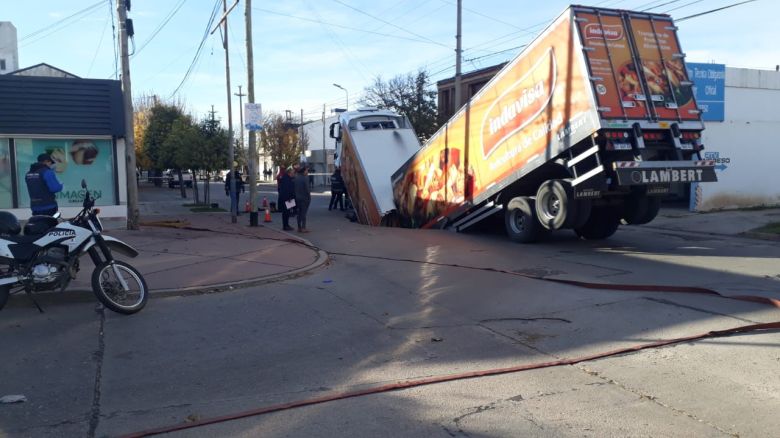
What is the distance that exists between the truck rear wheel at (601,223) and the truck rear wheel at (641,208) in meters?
0.47

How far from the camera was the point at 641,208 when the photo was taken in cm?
1274

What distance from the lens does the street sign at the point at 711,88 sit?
70.8ft

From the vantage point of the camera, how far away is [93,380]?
5.05 metres

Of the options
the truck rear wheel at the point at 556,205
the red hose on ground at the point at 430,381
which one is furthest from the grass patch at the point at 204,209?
the red hose on ground at the point at 430,381

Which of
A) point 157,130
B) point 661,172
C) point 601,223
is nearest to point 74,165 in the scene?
point 601,223

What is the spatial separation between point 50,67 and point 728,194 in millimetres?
31093

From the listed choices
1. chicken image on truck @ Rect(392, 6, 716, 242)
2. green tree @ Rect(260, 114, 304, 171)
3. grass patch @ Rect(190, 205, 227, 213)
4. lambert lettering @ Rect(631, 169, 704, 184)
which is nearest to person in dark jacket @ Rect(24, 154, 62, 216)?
chicken image on truck @ Rect(392, 6, 716, 242)

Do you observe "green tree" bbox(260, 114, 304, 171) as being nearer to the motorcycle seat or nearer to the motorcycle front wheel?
the motorcycle front wheel

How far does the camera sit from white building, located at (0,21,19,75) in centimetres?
5375

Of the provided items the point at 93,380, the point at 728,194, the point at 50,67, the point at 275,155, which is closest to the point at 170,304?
the point at 93,380

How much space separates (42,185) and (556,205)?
8965 millimetres

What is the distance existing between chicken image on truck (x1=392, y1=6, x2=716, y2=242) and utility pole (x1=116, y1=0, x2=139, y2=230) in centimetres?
807

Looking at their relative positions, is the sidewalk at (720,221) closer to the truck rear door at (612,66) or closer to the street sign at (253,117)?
the truck rear door at (612,66)

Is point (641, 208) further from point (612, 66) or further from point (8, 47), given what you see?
point (8, 47)
